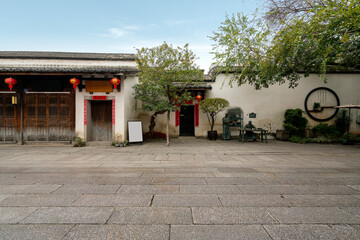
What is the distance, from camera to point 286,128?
10.5m

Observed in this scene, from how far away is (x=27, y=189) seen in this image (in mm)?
3004

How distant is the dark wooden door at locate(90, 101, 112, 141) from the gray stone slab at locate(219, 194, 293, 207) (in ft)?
25.7

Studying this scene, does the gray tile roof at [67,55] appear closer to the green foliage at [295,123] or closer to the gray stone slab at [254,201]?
the green foliage at [295,123]

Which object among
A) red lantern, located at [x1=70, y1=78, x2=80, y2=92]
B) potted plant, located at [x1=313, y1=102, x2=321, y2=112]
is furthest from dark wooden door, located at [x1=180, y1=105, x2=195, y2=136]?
potted plant, located at [x1=313, y1=102, x2=321, y2=112]

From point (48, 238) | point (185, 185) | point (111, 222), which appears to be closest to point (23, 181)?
point (48, 238)

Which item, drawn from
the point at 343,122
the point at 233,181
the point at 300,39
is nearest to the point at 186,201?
the point at 233,181

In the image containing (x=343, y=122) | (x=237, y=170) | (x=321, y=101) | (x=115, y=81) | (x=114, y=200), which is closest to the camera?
(x=114, y=200)

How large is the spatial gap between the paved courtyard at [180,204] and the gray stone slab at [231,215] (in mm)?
12

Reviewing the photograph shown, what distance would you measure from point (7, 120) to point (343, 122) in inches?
763

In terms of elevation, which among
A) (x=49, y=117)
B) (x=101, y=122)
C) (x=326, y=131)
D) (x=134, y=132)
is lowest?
(x=326, y=131)

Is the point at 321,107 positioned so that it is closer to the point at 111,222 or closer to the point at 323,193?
the point at 323,193

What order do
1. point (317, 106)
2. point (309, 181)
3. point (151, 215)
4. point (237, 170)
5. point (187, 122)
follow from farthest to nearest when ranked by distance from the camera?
point (187, 122)
point (317, 106)
point (237, 170)
point (309, 181)
point (151, 215)

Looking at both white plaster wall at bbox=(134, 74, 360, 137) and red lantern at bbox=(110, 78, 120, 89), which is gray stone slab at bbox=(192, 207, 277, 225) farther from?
white plaster wall at bbox=(134, 74, 360, 137)

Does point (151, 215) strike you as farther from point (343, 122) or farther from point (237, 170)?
point (343, 122)
